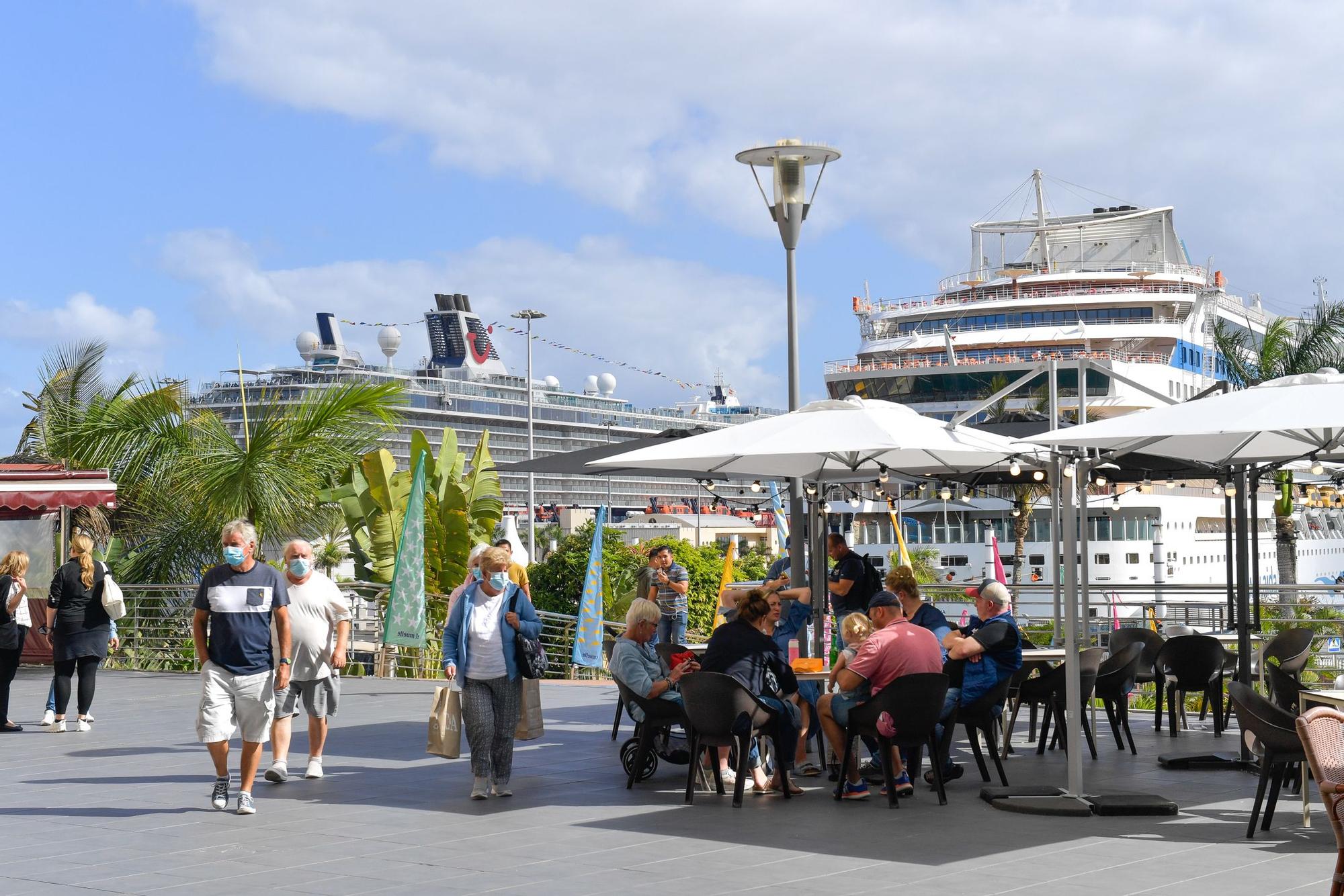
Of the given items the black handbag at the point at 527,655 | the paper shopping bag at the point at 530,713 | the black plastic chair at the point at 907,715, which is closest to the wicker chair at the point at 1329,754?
the black plastic chair at the point at 907,715

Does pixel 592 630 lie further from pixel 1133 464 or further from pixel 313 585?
pixel 313 585

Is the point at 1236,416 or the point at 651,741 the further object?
the point at 651,741

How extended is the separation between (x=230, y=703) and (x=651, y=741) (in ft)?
8.09

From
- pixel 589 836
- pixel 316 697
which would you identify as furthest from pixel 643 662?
pixel 316 697

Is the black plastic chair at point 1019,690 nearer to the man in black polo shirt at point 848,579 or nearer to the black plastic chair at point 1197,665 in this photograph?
the black plastic chair at point 1197,665

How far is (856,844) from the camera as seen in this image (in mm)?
6793

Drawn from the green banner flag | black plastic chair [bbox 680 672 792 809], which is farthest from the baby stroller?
the green banner flag

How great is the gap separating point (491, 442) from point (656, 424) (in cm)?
2035

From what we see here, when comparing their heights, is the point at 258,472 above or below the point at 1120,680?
above

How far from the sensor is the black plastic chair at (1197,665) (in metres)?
10.5

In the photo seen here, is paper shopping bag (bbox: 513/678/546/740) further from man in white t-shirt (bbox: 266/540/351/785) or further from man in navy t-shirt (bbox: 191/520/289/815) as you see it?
man in navy t-shirt (bbox: 191/520/289/815)

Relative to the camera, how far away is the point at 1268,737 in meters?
6.89

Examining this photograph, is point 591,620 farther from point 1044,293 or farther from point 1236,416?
point 1044,293

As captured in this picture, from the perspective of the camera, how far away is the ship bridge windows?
162ft
